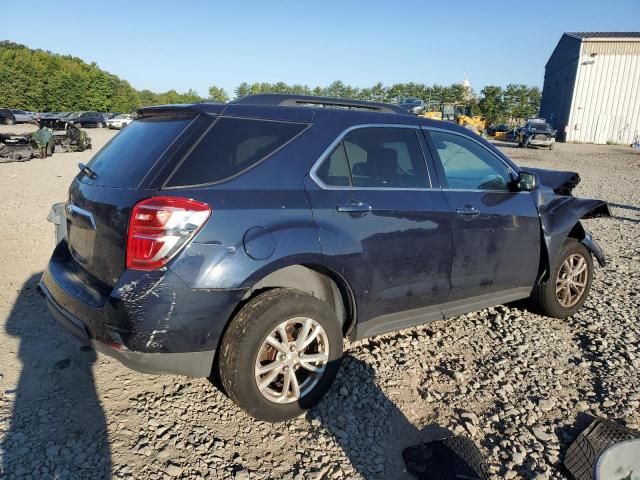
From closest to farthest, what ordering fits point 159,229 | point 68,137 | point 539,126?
point 159,229 → point 68,137 → point 539,126

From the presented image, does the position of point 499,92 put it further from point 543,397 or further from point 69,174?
point 543,397

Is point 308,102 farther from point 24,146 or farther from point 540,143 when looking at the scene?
point 540,143

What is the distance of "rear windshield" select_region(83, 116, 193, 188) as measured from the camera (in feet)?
8.34

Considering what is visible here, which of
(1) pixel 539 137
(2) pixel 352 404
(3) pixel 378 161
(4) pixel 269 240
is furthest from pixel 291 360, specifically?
(1) pixel 539 137

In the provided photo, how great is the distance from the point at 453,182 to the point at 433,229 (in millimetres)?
495

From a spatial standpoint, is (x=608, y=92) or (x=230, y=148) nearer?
(x=230, y=148)

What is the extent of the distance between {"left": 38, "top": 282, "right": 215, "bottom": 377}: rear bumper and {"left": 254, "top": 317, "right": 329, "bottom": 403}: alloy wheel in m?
0.29

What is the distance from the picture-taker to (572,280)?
4332 mm

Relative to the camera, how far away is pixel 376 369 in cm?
341

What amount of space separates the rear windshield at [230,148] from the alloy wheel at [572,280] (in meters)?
2.92

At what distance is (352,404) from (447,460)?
2.26ft

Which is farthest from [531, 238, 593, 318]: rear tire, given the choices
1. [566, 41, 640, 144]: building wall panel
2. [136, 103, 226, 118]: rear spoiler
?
[566, 41, 640, 144]: building wall panel

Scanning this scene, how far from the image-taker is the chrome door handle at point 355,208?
2797 mm

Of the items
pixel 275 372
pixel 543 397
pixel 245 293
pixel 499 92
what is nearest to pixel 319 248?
pixel 245 293
